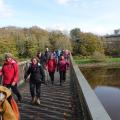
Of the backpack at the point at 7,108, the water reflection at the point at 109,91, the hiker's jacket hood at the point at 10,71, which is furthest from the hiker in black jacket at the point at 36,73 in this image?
the water reflection at the point at 109,91

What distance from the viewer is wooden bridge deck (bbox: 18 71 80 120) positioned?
11206mm

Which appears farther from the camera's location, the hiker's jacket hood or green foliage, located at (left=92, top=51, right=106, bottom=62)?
green foliage, located at (left=92, top=51, right=106, bottom=62)

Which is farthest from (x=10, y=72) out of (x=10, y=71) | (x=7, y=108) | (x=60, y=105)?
(x=7, y=108)

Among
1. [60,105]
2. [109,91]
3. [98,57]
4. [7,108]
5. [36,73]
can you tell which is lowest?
[109,91]

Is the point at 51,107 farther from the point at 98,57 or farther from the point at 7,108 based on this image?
the point at 98,57

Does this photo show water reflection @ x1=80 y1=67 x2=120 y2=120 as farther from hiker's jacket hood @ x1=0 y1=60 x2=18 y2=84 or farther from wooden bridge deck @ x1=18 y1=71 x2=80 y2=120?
hiker's jacket hood @ x1=0 y1=60 x2=18 y2=84

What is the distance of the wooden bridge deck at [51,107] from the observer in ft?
36.8

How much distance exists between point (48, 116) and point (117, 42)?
513ft

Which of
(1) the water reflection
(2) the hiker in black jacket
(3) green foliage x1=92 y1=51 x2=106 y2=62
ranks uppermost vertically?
(2) the hiker in black jacket

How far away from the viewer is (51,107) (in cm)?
1284

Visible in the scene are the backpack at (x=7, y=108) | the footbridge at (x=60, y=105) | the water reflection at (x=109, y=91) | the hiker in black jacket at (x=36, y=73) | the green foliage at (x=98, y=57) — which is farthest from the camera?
the green foliage at (x=98, y=57)

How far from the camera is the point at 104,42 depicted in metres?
164

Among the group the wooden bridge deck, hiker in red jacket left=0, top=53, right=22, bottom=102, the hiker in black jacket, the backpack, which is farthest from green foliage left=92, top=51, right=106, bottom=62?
the backpack

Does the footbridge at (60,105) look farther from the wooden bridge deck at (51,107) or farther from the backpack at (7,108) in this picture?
the backpack at (7,108)
